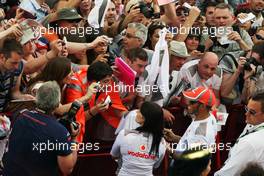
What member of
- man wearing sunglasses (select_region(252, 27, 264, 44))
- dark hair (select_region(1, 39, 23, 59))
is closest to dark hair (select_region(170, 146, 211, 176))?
dark hair (select_region(1, 39, 23, 59))

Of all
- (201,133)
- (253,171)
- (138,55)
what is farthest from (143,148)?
(253,171)

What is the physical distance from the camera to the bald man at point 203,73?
338 inches

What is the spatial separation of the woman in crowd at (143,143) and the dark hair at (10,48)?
4.62 feet

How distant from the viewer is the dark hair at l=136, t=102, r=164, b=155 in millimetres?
6688

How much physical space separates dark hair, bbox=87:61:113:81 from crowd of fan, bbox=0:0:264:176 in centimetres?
2

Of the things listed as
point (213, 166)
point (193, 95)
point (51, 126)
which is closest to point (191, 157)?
point (51, 126)

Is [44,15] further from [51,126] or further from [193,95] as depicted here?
[51,126]

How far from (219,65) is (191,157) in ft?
13.8

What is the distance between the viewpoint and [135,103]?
8.20 meters

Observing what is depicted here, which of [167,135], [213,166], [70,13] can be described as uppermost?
[70,13]

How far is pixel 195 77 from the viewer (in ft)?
28.3

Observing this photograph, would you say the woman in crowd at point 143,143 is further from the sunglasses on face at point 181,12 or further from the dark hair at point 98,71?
the sunglasses on face at point 181,12
